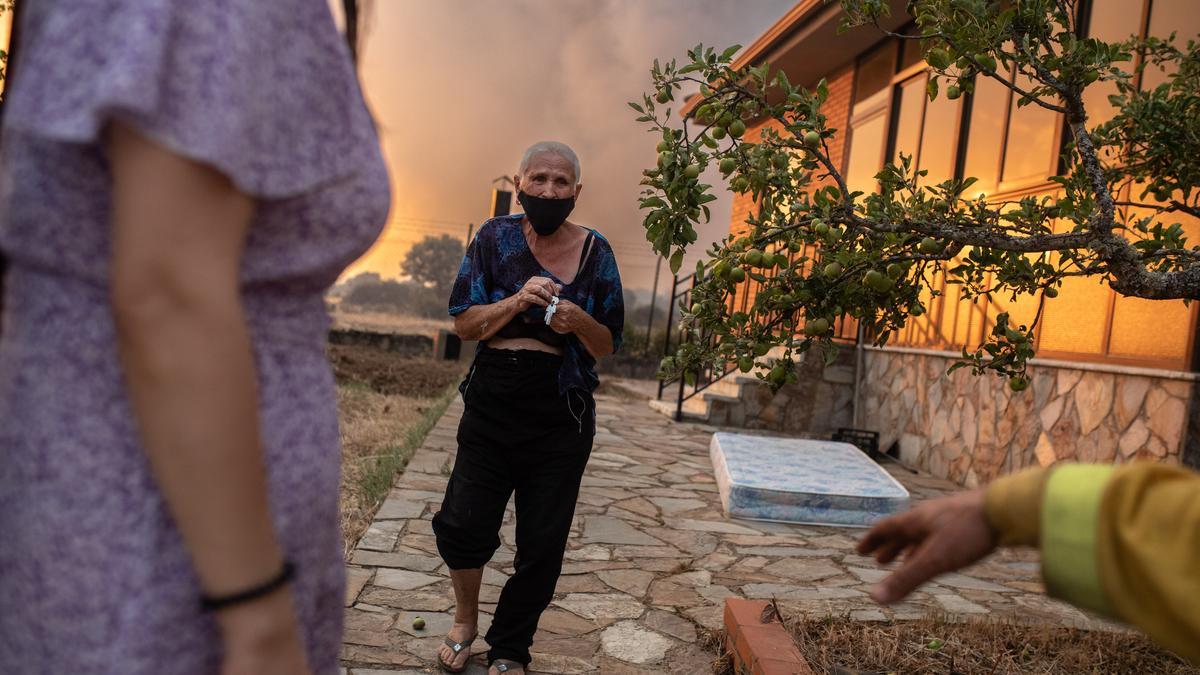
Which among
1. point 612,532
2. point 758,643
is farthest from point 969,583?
point 758,643

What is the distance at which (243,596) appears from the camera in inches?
31.5

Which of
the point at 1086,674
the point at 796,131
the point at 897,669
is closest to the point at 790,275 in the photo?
the point at 796,131

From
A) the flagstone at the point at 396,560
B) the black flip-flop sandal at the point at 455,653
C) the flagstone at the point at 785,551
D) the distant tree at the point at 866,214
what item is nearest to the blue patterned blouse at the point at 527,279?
the distant tree at the point at 866,214

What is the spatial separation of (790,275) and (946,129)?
7.43m

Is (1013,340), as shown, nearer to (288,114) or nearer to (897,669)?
(897,669)

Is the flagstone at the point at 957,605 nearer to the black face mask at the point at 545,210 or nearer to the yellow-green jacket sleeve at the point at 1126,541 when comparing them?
the black face mask at the point at 545,210

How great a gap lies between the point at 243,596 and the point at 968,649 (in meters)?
3.31

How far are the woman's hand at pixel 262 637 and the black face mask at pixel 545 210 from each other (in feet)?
7.88

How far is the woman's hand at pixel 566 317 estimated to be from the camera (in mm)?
3064

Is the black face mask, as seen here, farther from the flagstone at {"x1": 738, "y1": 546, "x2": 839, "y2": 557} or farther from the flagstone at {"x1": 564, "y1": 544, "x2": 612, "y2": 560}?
the flagstone at {"x1": 738, "y1": 546, "x2": 839, "y2": 557}

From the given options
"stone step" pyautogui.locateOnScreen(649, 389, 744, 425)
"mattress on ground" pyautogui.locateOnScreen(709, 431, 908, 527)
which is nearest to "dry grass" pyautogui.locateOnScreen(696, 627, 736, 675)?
"mattress on ground" pyautogui.locateOnScreen(709, 431, 908, 527)

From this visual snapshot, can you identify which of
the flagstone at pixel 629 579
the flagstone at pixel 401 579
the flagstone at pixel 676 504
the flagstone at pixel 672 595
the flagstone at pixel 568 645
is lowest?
the flagstone at pixel 568 645

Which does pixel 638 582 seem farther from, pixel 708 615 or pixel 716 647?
pixel 716 647

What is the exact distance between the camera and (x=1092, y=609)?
92cm
